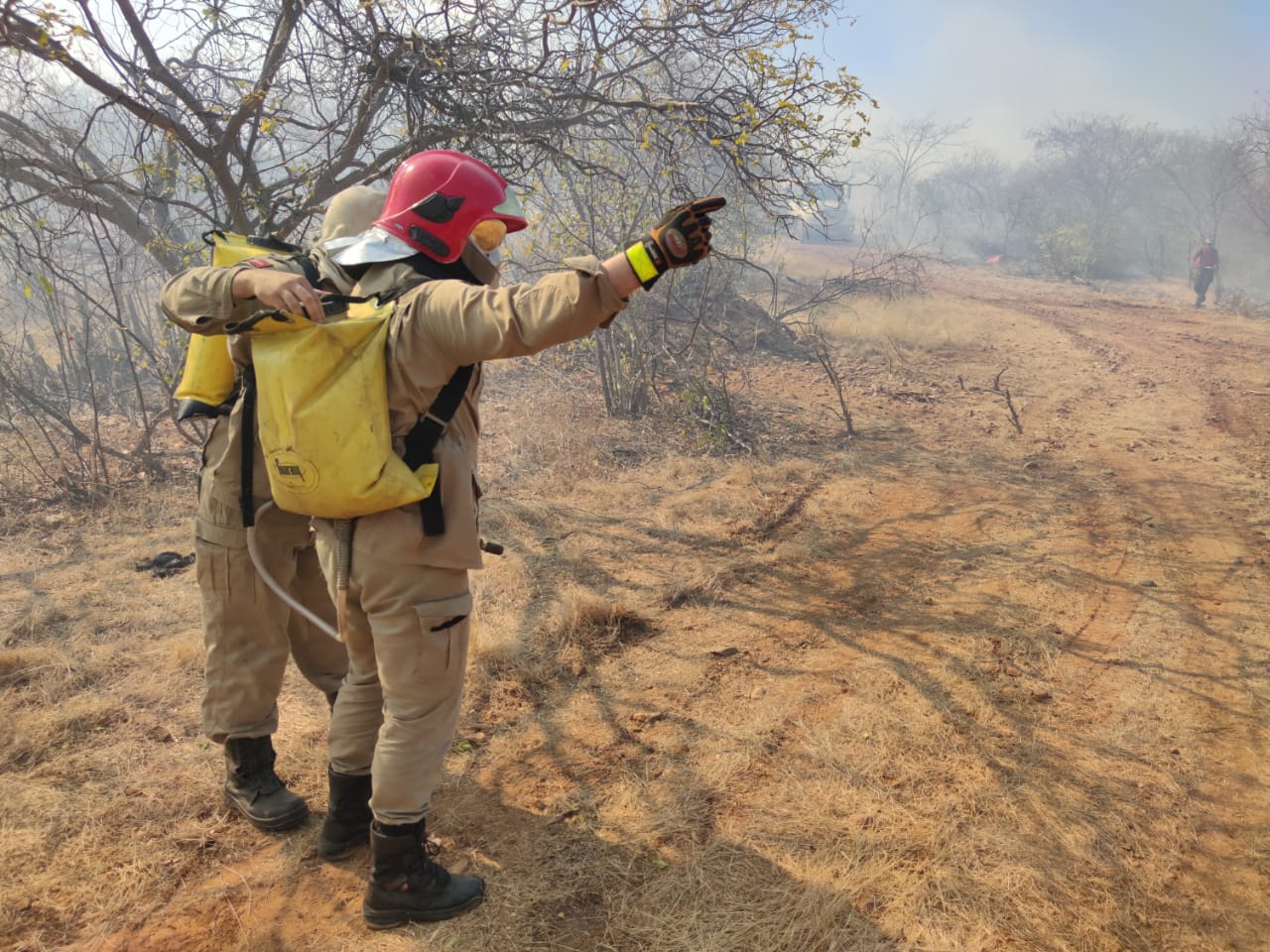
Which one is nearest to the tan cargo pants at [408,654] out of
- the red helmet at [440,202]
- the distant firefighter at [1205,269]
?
the red helmet at [440,202]

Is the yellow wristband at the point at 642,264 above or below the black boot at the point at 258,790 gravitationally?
above

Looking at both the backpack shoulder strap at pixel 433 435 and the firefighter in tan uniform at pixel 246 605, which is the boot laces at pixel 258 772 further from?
the backpack shoulder strap at pixel 433 435

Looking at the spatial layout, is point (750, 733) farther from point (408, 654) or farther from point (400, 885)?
point (408, 654)

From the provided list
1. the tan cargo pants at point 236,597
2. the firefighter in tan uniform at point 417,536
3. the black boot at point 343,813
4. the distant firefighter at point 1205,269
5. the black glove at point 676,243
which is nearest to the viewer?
the black glove at point 676,243

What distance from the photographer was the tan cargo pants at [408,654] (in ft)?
6.50

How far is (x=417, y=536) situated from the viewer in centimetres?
195

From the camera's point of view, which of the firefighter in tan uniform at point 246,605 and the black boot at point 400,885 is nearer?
the black boot at point 400,885

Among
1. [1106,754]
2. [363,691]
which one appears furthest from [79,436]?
[1106,754]

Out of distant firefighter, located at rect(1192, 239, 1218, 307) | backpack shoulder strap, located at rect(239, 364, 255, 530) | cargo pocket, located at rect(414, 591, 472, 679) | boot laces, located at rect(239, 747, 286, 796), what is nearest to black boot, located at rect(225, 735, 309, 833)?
boot laces, located at rect(239, 747, 286, 796)

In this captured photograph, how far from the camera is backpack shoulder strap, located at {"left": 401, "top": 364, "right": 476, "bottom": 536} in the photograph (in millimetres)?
1938

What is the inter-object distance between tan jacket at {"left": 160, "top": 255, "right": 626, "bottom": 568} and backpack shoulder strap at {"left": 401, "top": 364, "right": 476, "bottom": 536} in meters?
0.02

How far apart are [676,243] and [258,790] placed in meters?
2.13

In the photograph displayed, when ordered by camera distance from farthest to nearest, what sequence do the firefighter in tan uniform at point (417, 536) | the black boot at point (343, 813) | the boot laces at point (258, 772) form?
the boot laces at point (258, 772) → the black boot at point (343, 813) → the firefighter in tan uniform at point (417, 536)

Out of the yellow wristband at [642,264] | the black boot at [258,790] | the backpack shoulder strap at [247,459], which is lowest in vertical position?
the black boot at [258,790]
